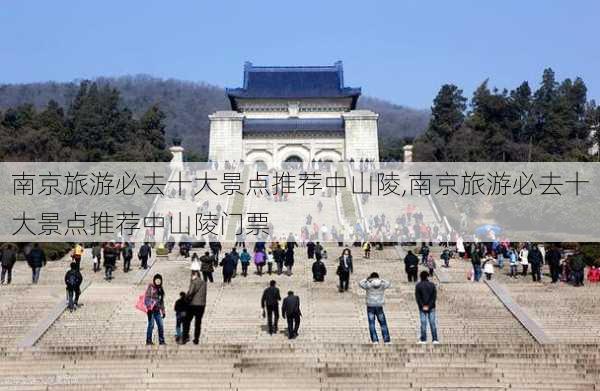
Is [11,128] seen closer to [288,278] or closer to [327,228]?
[327,228]

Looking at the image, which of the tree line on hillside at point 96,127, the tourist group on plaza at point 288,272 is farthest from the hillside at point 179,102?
the tourist group on plaza at point 288,272

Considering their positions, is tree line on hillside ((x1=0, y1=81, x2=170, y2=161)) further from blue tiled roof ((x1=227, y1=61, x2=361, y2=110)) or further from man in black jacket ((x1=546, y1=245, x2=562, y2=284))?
man in black jacket ((x1=546, y1=245, x2=562, y2=284))

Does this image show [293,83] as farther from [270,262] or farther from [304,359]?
[304,359]

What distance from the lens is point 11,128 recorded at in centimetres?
5934

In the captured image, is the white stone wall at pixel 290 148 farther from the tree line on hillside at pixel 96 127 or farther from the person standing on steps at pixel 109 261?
the person standing on steps at pixel 109 261

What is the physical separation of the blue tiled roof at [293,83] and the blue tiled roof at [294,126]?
96.2 inches

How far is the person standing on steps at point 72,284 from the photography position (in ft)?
52.4

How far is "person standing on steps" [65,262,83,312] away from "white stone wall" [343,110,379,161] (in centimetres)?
3913

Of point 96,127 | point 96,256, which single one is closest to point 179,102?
point 96,127

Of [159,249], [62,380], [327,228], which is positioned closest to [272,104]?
[327,228]

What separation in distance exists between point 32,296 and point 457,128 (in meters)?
46.3

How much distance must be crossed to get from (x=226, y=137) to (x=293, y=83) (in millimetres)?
8094

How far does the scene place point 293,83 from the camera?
6119cm

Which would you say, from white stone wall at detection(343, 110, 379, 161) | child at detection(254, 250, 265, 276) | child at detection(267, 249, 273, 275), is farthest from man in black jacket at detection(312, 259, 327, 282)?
white stone wall at detection(343, 110, 379, 161)
